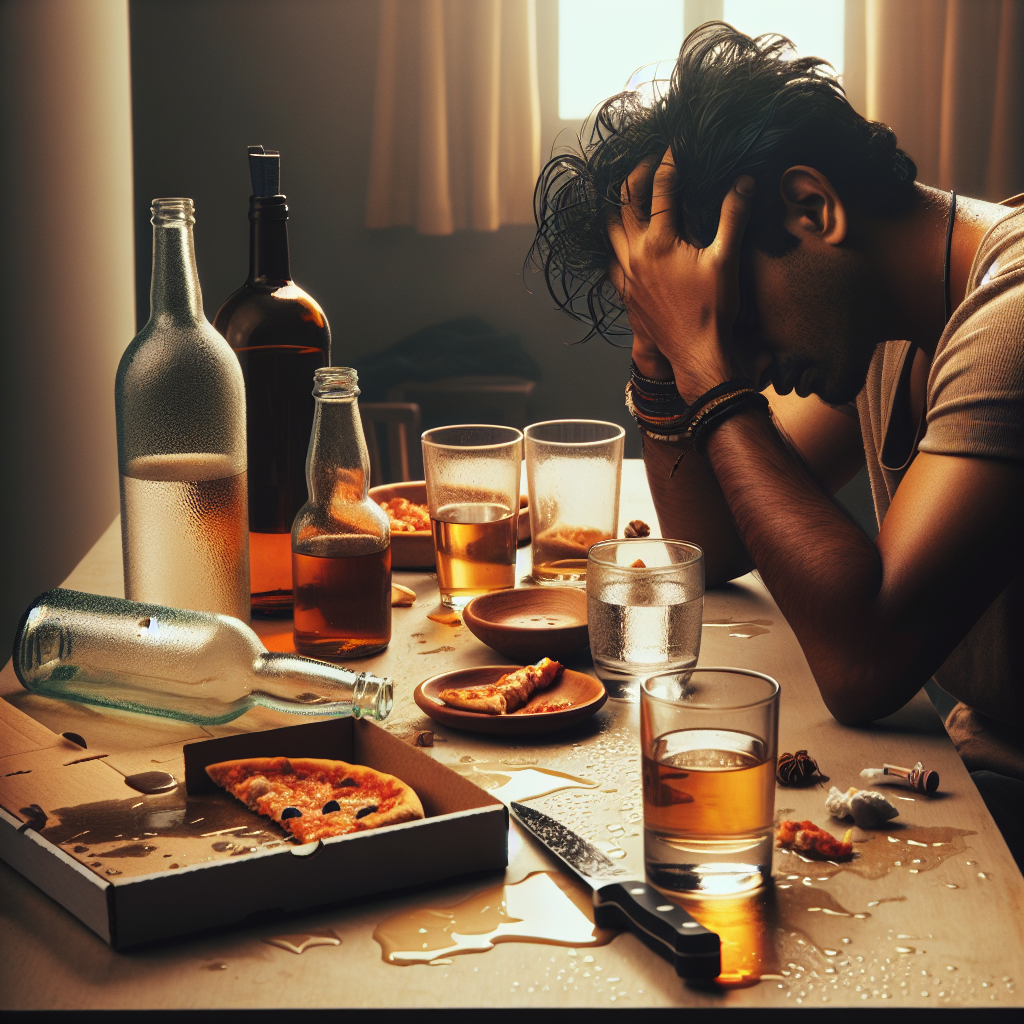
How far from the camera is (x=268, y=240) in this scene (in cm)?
114

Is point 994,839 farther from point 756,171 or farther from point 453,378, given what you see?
point 453,378

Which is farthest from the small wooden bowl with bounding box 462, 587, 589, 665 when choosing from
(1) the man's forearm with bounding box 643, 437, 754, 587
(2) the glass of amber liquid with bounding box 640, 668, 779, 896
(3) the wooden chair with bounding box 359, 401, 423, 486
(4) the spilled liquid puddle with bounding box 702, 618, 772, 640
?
(3) the wooden chair with bounding box 359, 401, 423, 486

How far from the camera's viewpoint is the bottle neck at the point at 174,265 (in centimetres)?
101

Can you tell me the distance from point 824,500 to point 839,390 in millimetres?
276

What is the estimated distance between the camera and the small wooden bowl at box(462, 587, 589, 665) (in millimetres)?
1046

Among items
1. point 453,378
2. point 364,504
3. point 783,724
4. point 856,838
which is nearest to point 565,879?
point 856,838

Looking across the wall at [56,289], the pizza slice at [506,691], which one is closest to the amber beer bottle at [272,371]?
the pizza slice at [506,691]

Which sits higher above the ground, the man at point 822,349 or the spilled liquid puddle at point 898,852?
the man at point 822,349

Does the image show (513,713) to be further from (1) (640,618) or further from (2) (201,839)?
(2) (201,839)

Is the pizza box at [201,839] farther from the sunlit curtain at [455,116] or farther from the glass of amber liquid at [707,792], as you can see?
the sunlit curtain at [455,116]

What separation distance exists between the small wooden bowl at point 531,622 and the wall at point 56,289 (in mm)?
1515

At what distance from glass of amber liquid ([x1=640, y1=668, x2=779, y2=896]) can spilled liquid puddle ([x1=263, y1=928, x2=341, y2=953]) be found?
0.19 metres

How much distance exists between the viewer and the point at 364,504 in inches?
41.5

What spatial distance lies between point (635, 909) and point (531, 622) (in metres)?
0.52
